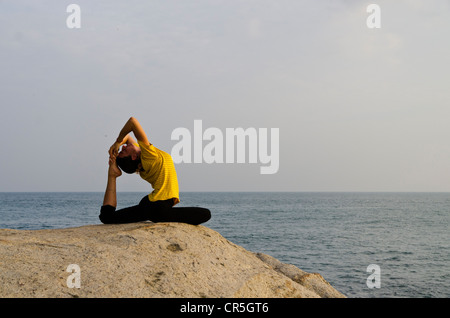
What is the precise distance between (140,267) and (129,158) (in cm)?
230

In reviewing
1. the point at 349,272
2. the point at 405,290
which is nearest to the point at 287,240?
the point at 349,272

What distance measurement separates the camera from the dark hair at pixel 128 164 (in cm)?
650

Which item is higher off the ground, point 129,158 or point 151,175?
point 129,158

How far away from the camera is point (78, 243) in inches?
207

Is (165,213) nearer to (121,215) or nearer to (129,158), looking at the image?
(121,215)

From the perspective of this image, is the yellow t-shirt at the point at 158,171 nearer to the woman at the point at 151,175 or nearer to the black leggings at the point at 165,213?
the woman at the point at 151,175

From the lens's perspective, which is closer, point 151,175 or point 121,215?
point 151,175

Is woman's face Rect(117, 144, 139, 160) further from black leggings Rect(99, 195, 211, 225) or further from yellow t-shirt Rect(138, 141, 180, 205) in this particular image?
black leggings Rect(99, 195, 211, 225)

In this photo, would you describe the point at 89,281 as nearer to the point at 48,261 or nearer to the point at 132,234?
the point at 48,261

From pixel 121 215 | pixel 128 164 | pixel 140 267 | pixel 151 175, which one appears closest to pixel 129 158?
pixel 128 164

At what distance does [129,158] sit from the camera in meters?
6.49

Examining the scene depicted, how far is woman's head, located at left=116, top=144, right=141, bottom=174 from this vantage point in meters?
6.48
